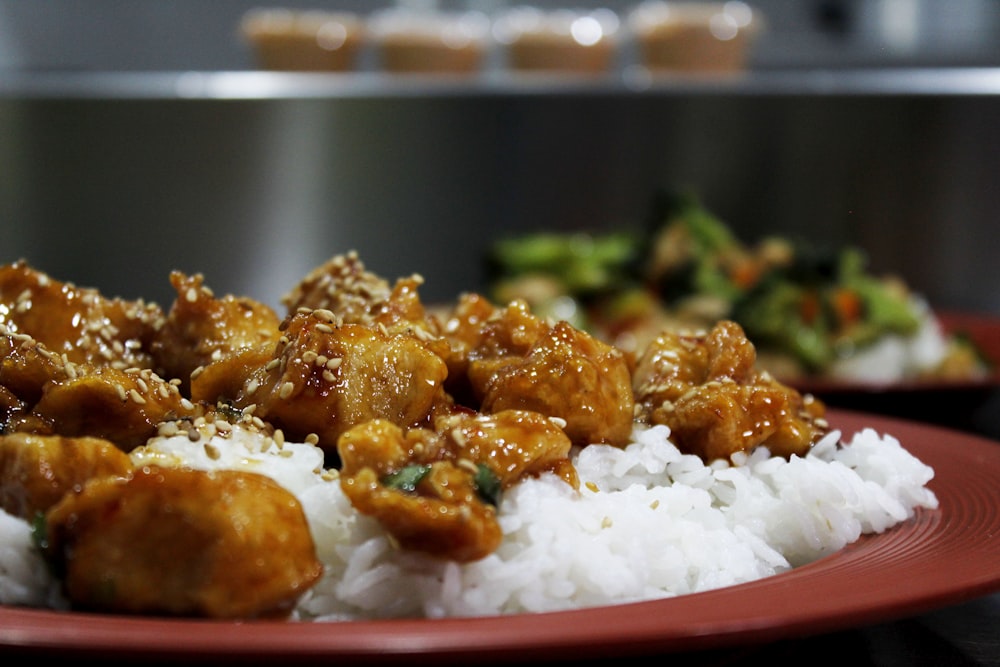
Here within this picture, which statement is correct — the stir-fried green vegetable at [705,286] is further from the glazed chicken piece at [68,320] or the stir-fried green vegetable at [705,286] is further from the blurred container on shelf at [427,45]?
the glazed chicken piece at [68,320]

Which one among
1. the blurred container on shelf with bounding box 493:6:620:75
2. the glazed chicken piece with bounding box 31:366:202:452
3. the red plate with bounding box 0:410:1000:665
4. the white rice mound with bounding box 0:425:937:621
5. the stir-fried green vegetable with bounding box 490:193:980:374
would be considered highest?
the blurred container on shelf with bounding box 493:6:620:75

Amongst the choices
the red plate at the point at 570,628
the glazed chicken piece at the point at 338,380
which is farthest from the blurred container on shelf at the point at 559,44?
the red plate at the point at 570,628

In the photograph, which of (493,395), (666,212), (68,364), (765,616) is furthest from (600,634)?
(666,212)

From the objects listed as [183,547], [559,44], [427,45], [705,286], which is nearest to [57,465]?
[183,547]

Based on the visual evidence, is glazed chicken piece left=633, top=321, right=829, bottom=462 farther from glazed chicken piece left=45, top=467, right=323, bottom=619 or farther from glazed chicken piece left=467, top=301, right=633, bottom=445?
glazed chicken piece left=45, top=467, right=323, bottom=619

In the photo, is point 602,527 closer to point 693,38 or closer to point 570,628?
point 570,628

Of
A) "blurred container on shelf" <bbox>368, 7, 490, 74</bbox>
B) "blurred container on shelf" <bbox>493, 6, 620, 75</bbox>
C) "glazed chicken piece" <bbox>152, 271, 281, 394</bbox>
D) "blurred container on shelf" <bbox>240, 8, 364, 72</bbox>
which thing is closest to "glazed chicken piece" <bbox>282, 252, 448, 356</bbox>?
"glazed chicken piece" <bbox>152, 271, 281, 394</bbox>

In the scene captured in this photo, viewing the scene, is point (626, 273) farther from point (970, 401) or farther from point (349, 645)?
point (349, 645)
